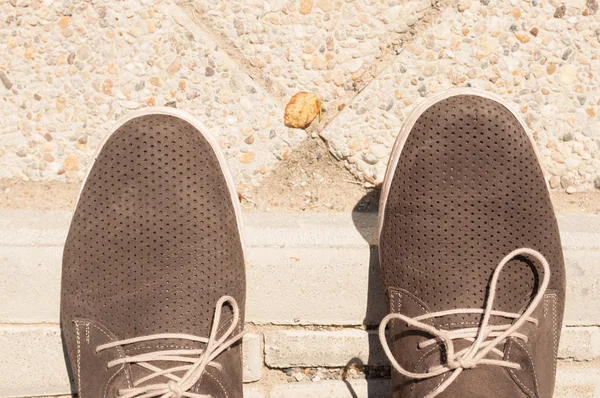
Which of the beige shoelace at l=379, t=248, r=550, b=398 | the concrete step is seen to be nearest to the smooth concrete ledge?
the concrete step

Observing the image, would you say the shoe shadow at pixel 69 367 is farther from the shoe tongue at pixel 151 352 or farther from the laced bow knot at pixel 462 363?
the laced bow knot at pixel 462 363

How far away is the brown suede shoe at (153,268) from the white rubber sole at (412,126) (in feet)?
1.07

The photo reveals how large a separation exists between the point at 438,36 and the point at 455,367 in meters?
0.72

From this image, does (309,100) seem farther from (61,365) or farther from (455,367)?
(61,365)

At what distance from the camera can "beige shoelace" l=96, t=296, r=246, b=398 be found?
4.36 feet

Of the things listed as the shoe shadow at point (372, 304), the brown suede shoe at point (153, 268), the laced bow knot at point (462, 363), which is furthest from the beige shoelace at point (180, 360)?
the laced bow knot at point (462, 363)

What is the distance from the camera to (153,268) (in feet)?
4.46

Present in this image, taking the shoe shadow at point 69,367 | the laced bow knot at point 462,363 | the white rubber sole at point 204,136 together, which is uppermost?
the white rubber sole at point 204,136

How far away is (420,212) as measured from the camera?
1.38 m

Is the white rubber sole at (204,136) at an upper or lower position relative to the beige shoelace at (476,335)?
upper

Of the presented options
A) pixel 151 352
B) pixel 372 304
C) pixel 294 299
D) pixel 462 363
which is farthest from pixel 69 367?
pixel 462 363

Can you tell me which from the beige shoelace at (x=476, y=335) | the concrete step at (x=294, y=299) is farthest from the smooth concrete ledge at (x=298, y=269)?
the beige shoelace at (x=476, y=335)

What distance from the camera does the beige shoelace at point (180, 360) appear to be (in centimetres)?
133

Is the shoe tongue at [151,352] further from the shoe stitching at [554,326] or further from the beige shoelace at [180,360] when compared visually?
the shoe stitching at [554,326]
